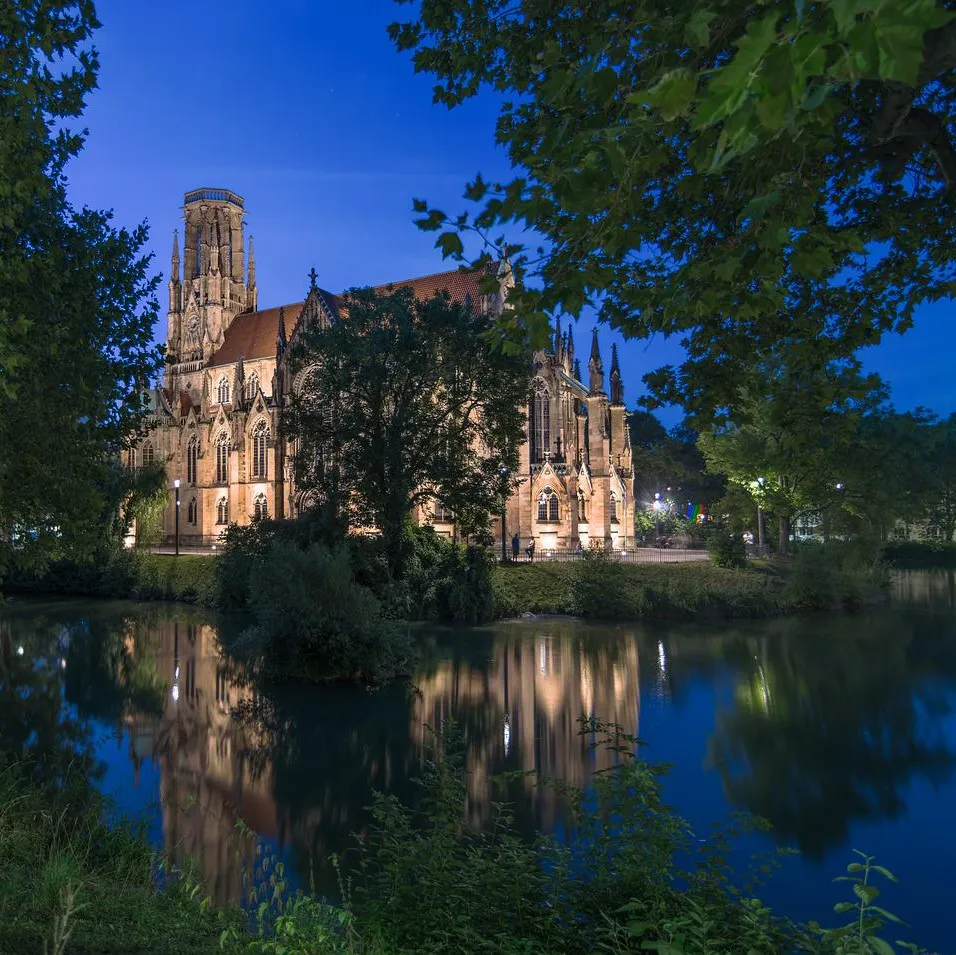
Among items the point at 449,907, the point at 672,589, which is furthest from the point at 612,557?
the point at 449,907

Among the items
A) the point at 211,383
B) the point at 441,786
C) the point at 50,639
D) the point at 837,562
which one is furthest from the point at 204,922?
the point at 211,383

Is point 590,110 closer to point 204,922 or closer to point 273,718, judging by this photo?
point 204,922

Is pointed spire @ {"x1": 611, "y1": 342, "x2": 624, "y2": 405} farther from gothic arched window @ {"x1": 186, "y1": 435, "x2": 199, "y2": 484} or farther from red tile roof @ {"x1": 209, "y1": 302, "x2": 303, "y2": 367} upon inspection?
gothic arched window @ {"x1": 186, "y1": 435, "x2": 199, "y2": 484}

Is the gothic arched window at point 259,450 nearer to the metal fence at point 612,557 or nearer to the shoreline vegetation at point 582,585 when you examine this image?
the shoreline vegetation at point 582,585

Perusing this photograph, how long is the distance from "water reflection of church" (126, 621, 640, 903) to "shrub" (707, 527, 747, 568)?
10.3 meters

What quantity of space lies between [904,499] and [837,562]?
14.1m

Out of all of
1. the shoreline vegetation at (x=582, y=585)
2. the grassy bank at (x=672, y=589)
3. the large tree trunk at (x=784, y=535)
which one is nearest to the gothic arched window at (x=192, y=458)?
the shoreline vegetation at (x=582, y=585)

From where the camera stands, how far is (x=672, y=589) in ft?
92.0

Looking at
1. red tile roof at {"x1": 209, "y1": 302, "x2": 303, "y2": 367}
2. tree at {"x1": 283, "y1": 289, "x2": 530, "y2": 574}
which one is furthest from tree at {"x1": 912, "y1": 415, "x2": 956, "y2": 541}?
red tile roof at {"x1": 209, "y1": 302, "x2": 303, "y2": 367}

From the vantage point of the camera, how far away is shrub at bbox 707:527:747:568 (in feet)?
101

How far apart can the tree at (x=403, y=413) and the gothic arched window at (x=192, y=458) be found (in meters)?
31.0

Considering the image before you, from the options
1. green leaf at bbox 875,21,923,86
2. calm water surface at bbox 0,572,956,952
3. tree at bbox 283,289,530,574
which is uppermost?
tree at bbox 283,289,530,574

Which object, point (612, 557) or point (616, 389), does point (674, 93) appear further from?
point (616, 389)

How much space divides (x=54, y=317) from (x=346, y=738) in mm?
8604
